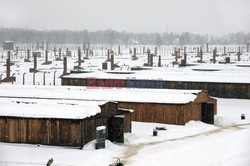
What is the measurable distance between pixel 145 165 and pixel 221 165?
3745 millimetres

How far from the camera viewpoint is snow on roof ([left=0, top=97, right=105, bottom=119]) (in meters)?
22.2

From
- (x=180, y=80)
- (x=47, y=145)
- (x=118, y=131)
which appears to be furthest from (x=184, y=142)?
(x=180, y=80)

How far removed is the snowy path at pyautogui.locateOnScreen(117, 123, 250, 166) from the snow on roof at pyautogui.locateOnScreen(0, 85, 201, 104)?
5612mm

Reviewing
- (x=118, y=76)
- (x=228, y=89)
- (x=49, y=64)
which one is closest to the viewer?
(x=228, y=89)

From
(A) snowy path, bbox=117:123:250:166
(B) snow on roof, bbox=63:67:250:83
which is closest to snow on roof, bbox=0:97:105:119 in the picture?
(A) snowy path, bbox=117:123:250:166

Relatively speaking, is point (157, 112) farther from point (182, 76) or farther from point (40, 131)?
point (182, 76)

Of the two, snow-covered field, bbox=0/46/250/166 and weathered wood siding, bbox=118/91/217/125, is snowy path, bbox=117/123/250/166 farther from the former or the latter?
weathered wood siding, bbox=118/91/217/125

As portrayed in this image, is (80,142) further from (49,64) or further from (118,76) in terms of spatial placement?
(49,64)

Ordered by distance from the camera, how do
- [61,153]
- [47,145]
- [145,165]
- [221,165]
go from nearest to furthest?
1. [221,165]
2. [145,165]
3. [61,153]
4. [47,145]

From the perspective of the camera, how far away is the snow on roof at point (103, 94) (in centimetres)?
3056

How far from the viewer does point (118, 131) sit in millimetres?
→ 24188

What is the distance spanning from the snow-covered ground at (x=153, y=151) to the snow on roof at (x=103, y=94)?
127 inches

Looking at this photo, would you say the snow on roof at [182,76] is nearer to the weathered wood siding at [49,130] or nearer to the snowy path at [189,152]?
the snowy path at [189,152]

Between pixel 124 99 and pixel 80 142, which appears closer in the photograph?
pixel 80 142
